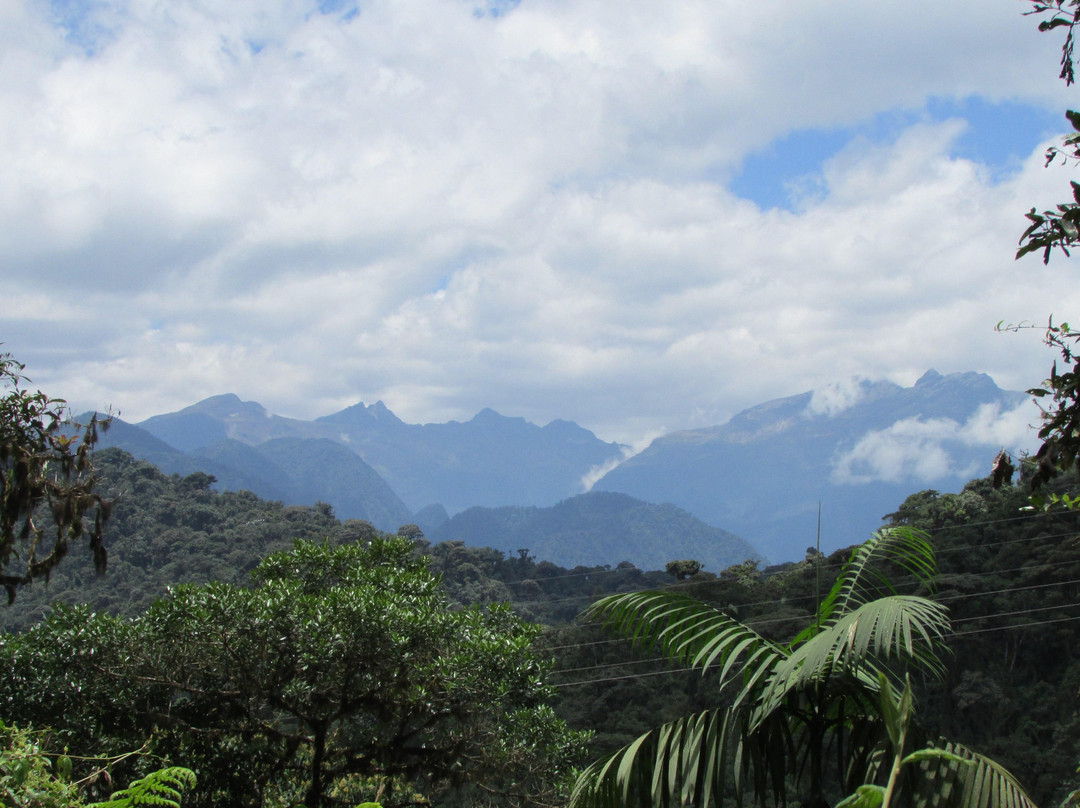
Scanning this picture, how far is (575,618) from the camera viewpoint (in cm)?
390

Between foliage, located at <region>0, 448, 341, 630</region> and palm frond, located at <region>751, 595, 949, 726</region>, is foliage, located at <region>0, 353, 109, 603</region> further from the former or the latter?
foliage, located at <region>0, 448, 341, 630</region>

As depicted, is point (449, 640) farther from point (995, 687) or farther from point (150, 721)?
point (995, 687)

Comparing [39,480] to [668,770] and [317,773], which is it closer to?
[317,773]

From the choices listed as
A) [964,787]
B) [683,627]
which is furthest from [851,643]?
[683,627]

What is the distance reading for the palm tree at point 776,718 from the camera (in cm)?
330

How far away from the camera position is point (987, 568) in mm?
29766

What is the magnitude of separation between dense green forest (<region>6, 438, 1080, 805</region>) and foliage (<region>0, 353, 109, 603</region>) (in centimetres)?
67

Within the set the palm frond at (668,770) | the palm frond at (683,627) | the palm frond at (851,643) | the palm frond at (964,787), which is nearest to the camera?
the palm frond at (964,787)

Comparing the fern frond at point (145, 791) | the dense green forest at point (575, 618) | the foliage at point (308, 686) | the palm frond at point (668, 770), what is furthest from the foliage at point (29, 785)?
the foliage at point (308, 686)

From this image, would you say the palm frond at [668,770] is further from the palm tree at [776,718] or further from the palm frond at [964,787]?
the palm frond at [964,787]

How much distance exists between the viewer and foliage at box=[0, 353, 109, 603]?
1020 centimetres

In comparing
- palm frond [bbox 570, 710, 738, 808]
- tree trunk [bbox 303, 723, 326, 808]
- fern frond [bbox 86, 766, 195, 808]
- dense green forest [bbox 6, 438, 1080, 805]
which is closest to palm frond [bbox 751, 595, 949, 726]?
palm frond [bbox 570, 710, 738, 808]

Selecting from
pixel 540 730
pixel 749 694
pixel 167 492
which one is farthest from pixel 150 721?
pixel 167 492

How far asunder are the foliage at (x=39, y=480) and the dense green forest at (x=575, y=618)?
671 millimetres
